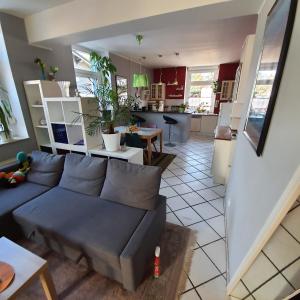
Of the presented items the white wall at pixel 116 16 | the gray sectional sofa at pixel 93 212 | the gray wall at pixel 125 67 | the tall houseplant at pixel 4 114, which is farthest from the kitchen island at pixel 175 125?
the gray sectional sofa at pixel 93 212

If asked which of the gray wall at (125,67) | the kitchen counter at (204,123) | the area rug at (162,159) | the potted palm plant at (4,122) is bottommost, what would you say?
the area rug at (162,159)

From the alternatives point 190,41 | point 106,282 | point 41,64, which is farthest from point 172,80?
point 106,282

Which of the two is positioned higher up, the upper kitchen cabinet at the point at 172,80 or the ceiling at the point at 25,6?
the ceiling at the point at 25,6

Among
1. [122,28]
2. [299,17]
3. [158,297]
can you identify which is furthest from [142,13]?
[158,297]

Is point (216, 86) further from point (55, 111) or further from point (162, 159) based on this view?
point (55, 111)

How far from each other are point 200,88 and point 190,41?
3.49m

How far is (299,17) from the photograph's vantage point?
2.52ft

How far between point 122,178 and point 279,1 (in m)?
1.76

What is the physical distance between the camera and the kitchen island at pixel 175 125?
16.9ft

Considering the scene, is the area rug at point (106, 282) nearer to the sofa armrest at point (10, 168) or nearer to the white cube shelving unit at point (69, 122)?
the sofa armrest at point (10, 168)

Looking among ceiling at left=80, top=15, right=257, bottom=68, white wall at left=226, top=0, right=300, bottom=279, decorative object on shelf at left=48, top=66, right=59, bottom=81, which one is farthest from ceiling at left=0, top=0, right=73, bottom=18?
white wall at left=226, top=0, right=300, bottom=279

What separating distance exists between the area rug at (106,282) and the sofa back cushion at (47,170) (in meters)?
0.76

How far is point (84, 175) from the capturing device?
6.32 ft

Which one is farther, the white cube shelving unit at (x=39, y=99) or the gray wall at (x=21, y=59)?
the white cube shelving unit at (x=39, y=99)
